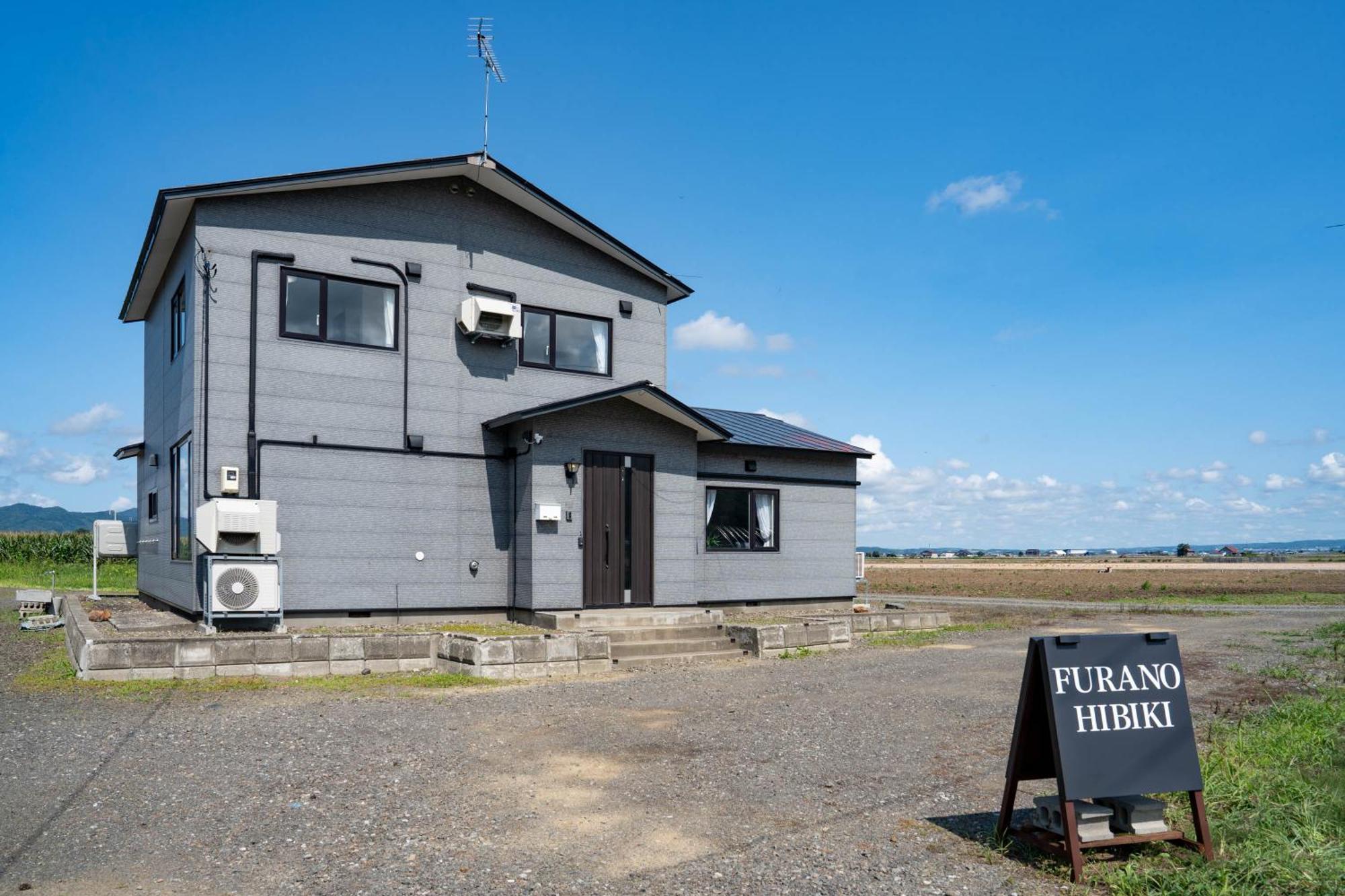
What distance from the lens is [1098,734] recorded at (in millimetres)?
4832

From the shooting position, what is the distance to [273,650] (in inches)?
404

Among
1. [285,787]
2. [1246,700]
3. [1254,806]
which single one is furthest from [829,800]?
[1246,700]

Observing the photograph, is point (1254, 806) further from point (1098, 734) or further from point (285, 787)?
Answer: point (285, 787)

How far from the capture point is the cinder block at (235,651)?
10.0m

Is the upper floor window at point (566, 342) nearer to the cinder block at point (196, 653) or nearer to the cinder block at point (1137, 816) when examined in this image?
the cinder block at point (196, 653)

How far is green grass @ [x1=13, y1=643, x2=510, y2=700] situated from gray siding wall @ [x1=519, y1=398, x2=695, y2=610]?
3040mm

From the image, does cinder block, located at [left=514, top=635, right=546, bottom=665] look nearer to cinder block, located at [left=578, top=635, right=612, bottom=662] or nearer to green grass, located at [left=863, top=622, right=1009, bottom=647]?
cinder block, located at [left=578, top=635, right=612, bottom=662]

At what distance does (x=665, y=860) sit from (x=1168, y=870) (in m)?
2.44

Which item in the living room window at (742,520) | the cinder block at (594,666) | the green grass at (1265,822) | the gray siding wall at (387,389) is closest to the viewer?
the green grass at (1265,822)

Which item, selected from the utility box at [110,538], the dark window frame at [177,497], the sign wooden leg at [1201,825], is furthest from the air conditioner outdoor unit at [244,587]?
the sign wooden leg at [1201,825]

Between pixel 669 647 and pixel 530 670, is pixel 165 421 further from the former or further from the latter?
pixel 669 647

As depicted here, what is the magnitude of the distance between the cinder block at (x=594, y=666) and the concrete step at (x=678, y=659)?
37 cm

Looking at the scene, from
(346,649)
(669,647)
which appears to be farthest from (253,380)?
(669,647)

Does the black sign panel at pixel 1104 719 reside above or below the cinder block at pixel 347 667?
above
